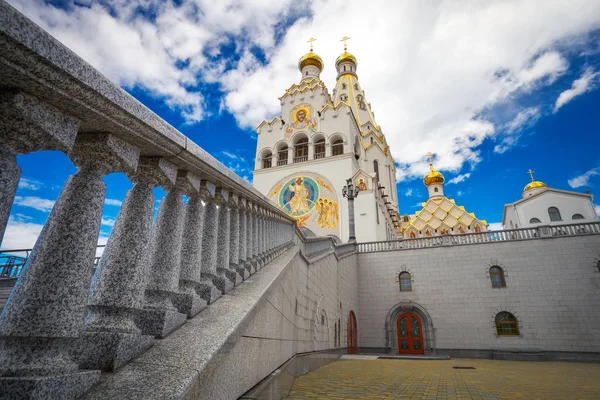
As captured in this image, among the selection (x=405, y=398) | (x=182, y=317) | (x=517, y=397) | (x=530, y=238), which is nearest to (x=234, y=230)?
(x=182, y=317)

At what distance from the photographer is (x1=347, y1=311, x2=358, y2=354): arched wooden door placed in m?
13.8

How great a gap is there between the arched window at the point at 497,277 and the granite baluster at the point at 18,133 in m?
17.8

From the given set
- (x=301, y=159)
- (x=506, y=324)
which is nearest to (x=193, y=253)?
(x=506, y=324)

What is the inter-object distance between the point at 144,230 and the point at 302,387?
3291 mm

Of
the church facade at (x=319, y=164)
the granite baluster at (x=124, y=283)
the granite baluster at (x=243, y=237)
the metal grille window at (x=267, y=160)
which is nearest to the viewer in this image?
the granite baluster at (x=124, y=283)

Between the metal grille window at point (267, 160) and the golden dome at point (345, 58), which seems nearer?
the metal grille window at point (267, 160)

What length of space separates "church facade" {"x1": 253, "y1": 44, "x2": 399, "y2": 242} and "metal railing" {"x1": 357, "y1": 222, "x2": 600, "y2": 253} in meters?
2.17

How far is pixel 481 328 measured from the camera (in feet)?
48.2

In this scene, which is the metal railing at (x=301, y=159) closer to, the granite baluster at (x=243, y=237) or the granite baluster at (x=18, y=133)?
the granite baluster at (x=243, y=237)

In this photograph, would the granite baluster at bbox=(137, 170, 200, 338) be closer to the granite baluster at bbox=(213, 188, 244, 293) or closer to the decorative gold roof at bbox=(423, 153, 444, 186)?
the granite baluster at bbox=(213, 188, 244, 293)

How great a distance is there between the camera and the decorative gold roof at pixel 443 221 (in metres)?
30.6

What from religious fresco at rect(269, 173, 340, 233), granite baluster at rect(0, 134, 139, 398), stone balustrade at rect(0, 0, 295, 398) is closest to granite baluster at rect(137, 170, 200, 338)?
stone balustrade at rect(0, 0, 295, 398)

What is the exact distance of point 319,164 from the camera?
928 inches

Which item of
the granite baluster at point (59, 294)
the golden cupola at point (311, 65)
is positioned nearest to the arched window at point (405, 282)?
the granite baluster at point (59, 294)
